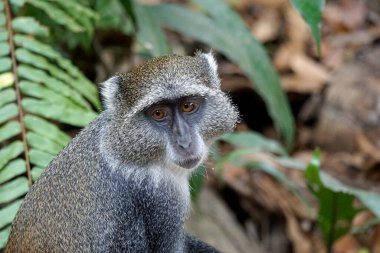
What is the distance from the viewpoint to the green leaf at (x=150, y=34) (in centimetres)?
627

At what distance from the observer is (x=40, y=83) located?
521 cm

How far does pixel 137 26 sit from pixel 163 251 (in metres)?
2.34

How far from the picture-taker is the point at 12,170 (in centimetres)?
473

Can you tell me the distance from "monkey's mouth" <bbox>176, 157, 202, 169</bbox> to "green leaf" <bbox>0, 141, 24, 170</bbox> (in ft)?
3.41

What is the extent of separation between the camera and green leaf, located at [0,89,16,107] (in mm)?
4992

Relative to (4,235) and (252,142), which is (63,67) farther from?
(252,142)

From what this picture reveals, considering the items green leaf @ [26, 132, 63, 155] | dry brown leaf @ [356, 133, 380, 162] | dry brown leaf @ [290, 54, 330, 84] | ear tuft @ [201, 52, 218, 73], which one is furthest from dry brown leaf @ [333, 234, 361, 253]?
green leaf @ [26, 132, 63, 155]

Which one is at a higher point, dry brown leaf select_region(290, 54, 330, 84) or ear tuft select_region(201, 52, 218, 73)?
ear tuft select_region(201, 52, 218, 73)

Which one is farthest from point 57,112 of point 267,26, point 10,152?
point 267,26

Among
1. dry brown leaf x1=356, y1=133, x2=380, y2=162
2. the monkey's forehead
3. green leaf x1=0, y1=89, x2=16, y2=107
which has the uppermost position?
the monkey's forehead

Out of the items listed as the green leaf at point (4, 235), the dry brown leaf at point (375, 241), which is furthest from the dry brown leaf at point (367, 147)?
the green leaf at point (4, 235)

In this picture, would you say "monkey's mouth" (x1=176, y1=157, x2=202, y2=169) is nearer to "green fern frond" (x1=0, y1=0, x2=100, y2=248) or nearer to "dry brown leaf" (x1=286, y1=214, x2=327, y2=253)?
"green fern frond" (x1=0, y1=0, x2=100, y2=248)

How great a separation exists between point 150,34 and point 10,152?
1.94 m

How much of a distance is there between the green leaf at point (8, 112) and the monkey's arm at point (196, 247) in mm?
1340
